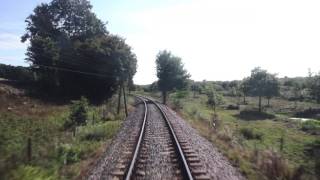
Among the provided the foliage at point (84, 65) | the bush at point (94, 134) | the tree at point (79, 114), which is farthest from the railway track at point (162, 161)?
the foliage at point (84, 65)

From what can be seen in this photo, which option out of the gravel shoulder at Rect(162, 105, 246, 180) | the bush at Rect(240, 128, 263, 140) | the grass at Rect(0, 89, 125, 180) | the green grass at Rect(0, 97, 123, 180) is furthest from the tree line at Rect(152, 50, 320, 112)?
the gravel shoulder at Rect(162, 105, 246, 180)

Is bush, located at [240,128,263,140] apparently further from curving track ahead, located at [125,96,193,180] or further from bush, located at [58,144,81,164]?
bush, located at [58,144,81,164]

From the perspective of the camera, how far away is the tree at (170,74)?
6925 cm

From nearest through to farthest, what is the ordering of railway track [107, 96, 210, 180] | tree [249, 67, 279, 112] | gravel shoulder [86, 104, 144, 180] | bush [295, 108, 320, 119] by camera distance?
railway track [107, 96, 210, 180]
gravel shoulder [86, 104, 144, 180]
bush [295, 108, 320, 119]
tree [249, 67, 279, 112]

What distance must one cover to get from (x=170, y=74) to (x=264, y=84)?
22.5m

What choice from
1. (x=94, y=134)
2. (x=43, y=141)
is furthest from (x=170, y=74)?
(x=43, y=141)

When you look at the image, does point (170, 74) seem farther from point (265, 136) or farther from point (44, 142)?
point (44, 142)

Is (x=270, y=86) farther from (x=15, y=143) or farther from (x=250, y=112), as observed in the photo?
(x=15, y=143)

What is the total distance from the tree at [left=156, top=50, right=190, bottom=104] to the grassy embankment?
27559 millimetres

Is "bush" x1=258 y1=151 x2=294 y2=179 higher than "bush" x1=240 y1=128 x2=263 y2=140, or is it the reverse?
"bush" x1=258 y1=151 x2=294 y2=179

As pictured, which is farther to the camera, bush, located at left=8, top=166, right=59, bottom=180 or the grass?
the grass

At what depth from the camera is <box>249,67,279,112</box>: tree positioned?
270ft

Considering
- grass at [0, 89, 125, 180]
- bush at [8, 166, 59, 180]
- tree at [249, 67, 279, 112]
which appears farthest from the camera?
tree at [249, 67, 279, 112]

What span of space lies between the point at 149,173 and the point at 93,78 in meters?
43.0
